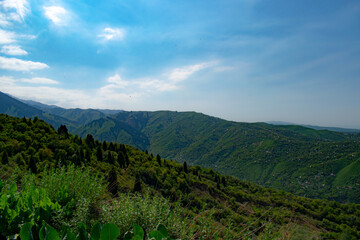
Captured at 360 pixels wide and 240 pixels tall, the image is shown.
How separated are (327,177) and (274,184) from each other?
3935 centimetres

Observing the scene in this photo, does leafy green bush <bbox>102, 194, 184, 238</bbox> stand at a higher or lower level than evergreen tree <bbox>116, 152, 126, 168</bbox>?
higher

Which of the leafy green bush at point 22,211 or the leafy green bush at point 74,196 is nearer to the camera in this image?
the leafy green bush at point 22,211

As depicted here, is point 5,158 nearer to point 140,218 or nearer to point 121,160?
point 121,160

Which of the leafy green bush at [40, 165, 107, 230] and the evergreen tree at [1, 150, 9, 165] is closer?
the leafy green bush at [40, 165, 107, 230]

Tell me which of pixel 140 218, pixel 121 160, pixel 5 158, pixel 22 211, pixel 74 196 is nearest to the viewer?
pixel 22 211

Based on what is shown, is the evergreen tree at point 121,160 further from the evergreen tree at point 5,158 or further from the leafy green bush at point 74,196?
the leafy green bush at point 74,196

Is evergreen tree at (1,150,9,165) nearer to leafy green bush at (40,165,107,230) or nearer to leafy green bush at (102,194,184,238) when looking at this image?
→ leafy green bush at (40,165,107,230)

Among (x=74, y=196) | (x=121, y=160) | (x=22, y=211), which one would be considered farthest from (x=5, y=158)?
(x=22, y=211)

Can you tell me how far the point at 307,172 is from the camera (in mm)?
149500

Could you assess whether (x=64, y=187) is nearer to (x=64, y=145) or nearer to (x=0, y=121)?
(x=64, y=145)

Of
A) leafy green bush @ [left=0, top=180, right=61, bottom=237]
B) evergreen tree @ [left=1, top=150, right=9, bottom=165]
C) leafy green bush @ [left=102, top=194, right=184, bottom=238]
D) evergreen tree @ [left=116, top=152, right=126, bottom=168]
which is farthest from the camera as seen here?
evergreen tree @ [left=116, top=152, right=126, bottom=168]

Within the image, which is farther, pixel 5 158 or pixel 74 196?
pixel 5 158

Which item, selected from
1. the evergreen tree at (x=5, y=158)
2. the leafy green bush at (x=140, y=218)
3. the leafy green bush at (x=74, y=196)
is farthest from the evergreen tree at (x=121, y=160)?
the leafy green bush at (x=140, y=218)

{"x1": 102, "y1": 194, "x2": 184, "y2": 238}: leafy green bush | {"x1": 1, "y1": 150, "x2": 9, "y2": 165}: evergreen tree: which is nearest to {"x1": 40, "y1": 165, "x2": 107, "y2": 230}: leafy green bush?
{"x1": 102, "y1": 194, "x2": 184, "y2": 238}: leafy green bush
